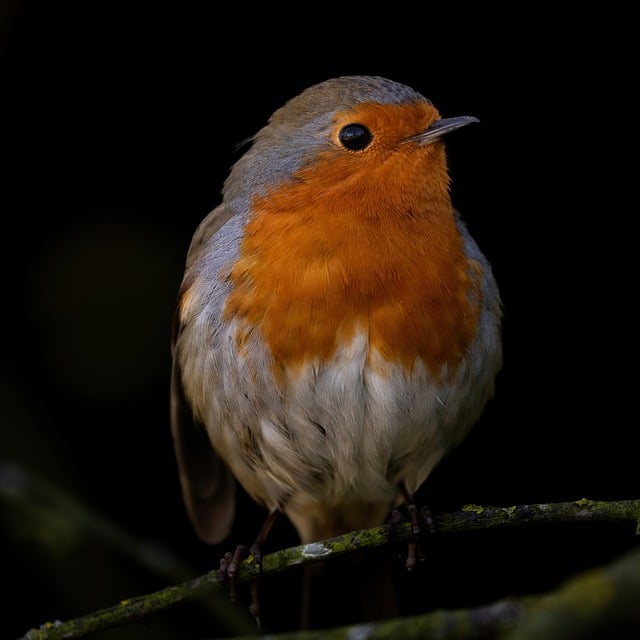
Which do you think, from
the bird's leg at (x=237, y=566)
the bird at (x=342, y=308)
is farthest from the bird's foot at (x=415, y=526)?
the bird's leg at (x=237, y=566)

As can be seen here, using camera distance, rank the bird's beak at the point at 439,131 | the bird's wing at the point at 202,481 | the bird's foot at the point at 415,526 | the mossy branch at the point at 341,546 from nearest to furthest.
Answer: the mossy branch at the point at 341,546
the bird's foot at the point at 415,526
the bird's beak at the point at 439,131
the bird's wing at the point at 202,481

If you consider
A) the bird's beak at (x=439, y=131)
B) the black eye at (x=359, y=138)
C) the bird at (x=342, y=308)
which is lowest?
the bird at (x=342, y=308)

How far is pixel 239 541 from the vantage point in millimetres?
5000

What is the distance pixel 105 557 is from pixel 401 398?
1954 mm

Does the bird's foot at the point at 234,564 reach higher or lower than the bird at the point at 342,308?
lower

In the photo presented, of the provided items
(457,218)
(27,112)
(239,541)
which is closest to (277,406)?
(457,218)

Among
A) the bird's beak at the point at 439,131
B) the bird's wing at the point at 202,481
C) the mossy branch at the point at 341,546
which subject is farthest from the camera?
the bird's wing at the point at 202,481

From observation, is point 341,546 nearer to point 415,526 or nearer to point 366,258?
point 415,526

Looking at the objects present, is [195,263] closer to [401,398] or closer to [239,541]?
[401,398]

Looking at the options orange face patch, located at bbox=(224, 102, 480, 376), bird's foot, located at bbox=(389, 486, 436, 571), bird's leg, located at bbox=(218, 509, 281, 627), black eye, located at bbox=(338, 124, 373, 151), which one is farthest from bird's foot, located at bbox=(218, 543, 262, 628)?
black eye, located at bbox=(338, 124, 373, 151)

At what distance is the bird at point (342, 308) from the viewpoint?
304cm

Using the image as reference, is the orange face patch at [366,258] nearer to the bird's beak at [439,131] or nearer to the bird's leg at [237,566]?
the bird's beak at [439,131]

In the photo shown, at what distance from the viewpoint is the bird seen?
9.98ft

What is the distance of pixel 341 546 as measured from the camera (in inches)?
107
